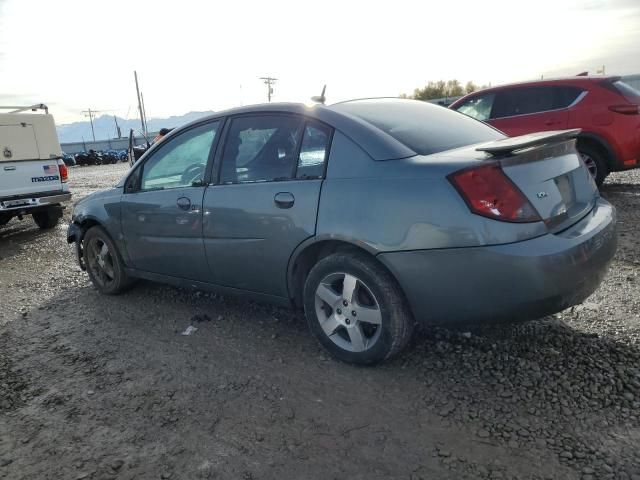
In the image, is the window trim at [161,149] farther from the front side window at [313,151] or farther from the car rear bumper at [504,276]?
the car rear bumper at [504,276]

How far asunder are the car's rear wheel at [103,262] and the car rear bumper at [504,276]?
288 centimetres

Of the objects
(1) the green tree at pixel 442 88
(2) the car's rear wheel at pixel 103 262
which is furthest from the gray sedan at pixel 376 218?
(1) the green tree at pixel 442 88

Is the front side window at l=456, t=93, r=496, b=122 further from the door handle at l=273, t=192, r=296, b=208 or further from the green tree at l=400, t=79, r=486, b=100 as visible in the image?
the green tree at l=400, t=79, r=486, b=100

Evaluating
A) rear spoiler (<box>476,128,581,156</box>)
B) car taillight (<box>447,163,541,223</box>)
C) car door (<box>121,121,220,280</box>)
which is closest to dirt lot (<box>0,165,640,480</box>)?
car door (<box>121,121,220,280</box>)

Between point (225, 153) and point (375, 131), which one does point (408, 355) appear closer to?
point (375, 131)

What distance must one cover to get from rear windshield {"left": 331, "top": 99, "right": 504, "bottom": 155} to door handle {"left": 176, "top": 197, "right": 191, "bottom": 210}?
1.31m

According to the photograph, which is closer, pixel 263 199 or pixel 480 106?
pixel 263 199

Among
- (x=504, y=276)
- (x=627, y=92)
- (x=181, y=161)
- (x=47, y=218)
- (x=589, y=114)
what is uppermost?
(x=627, y=92)

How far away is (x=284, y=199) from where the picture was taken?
10.1ft

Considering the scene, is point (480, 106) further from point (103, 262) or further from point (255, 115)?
point (103, 262)

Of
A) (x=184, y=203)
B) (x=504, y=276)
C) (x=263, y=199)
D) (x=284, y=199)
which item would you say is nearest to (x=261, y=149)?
(x=263, y=199)

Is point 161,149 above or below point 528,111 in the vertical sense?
below

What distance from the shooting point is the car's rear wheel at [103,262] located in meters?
4.52

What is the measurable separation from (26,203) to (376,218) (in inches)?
291
